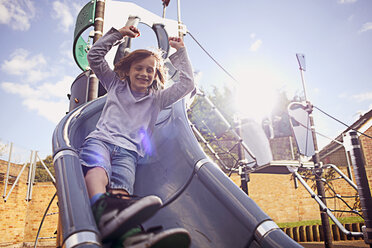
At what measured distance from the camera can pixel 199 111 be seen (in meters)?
16.5

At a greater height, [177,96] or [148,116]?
[177,96]

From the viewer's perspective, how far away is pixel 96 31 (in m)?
2.98

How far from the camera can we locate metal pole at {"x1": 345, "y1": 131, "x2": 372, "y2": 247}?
2.68 metres

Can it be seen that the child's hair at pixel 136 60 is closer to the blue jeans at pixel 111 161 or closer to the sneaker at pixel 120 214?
the blue jeans at pixel 111 161

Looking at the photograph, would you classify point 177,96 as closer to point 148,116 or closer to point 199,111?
point 148,116

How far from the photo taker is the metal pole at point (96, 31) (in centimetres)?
269

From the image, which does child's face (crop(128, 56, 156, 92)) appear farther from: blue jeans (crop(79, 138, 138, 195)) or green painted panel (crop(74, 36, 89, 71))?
green painted panel (crop(74, 36, 89, 71))

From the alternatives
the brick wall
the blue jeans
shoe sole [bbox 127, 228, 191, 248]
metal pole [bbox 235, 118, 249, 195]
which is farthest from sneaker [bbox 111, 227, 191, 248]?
the brick wall

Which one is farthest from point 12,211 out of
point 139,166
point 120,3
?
point 139,166

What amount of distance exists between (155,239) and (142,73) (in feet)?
3.08

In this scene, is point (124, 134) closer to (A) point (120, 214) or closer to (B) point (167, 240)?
(A) point (120, 214)

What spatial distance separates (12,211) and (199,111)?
11.0 m

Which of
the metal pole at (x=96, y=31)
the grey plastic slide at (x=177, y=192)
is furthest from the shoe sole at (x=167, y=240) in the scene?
the metal pole at (x=96, y=31)

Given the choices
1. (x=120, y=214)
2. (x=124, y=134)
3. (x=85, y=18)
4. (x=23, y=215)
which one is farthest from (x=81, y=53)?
(x=23, y=215)
